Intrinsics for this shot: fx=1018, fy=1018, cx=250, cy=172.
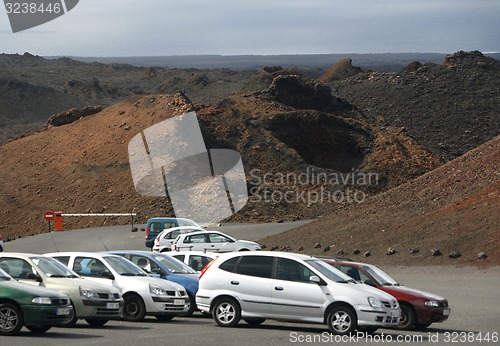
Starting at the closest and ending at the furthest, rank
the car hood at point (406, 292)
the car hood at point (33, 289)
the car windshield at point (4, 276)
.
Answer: the car hood at point (33, 289) → the car windshield at point (4, 276) → the car hood at point (406, 292)

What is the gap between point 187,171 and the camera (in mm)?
58500

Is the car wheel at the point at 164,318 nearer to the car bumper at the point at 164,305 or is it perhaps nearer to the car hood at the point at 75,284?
the car bumper at the point at 164,305

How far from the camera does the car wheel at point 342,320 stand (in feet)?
59.7

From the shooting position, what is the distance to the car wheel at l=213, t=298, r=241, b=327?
1914cm

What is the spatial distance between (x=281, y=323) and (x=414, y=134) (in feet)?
203

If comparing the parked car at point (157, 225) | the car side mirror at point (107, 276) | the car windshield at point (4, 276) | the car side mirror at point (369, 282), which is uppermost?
the car windshield at point (4, 276)

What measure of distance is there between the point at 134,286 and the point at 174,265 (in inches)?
120

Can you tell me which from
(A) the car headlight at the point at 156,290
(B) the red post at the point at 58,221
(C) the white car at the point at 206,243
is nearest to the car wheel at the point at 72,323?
(A) the car headlight at the point at 156,290

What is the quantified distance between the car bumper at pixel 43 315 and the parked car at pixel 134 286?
2.98 m

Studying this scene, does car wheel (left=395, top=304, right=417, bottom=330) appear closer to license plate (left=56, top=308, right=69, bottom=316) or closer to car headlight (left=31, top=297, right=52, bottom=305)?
license plate (left=56, top=308, right=69, bottom=316)

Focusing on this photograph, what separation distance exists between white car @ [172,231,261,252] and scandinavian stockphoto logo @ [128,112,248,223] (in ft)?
57.7

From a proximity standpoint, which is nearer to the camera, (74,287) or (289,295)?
(289,295)

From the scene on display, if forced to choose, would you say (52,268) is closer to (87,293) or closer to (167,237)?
(87,293)

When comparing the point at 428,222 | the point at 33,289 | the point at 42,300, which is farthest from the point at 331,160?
the point at 42,300
